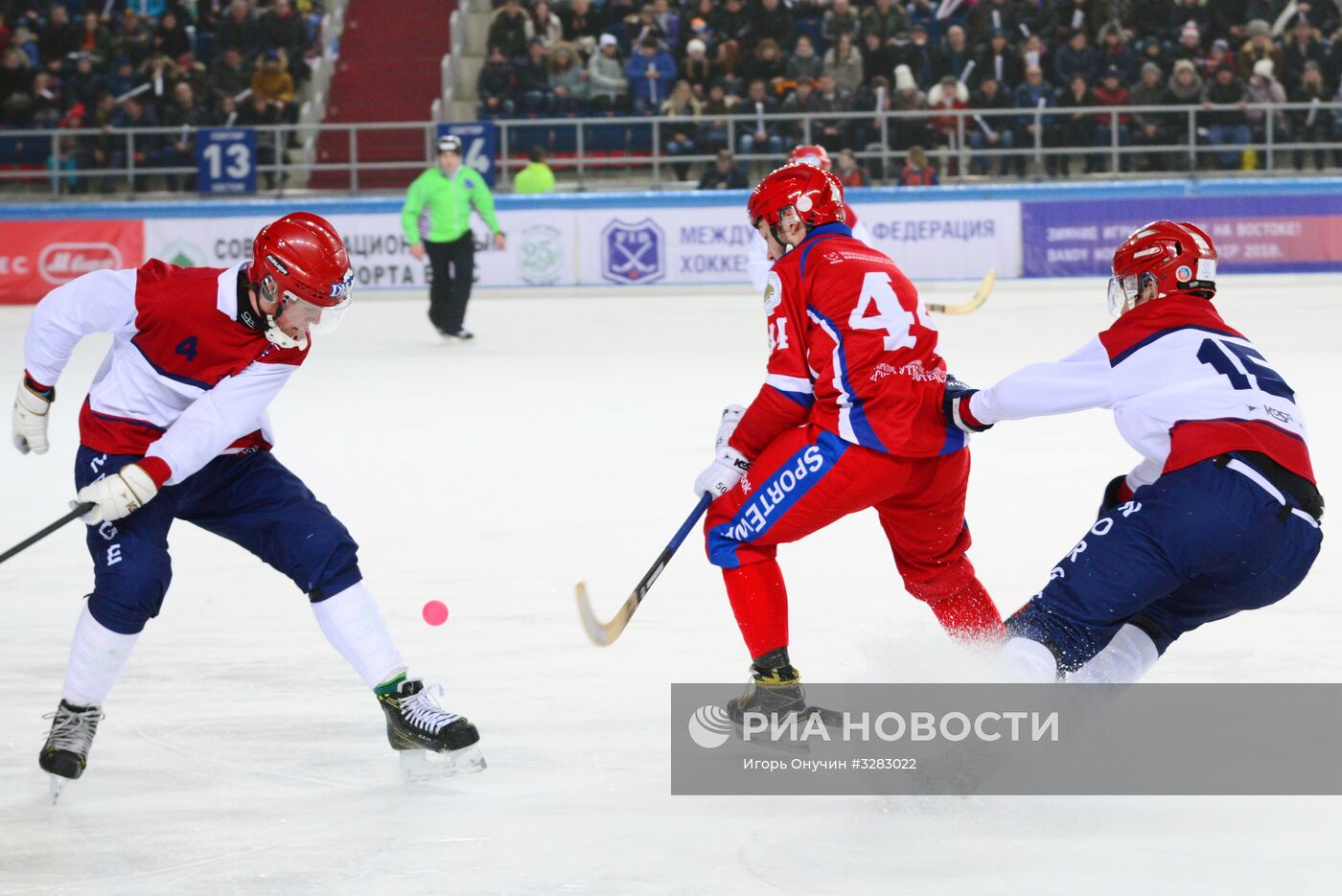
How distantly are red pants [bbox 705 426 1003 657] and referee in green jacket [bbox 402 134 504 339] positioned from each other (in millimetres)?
8856

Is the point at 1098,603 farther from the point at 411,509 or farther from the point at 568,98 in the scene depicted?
the point at 568,98

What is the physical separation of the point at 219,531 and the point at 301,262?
710mm

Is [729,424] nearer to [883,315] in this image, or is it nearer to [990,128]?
[883,315]

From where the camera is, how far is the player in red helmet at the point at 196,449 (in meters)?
3.60

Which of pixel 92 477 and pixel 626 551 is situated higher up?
pixel 92 477

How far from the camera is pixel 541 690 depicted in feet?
14.3

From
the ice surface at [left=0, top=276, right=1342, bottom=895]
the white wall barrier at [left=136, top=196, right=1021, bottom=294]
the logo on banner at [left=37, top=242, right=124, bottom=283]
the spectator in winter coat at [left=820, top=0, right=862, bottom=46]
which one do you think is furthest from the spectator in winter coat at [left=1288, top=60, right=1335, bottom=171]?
the logo on banner at [left=37, top=242, right=124, bottom=283]

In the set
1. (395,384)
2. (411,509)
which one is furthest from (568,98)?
(411,509)

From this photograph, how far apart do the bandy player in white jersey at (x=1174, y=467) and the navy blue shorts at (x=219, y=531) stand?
1.50 metres

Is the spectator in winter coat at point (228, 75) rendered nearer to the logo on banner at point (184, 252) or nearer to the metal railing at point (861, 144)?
the metal railing at point (861, 144)

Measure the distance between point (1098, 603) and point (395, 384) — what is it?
7598 mm

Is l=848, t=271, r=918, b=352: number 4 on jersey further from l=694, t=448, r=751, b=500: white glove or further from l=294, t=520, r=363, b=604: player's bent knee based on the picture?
l=294, t=520, r=363, b=604: player's bent knee

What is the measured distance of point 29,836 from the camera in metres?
3.38

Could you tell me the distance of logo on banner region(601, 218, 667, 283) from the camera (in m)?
16.8
